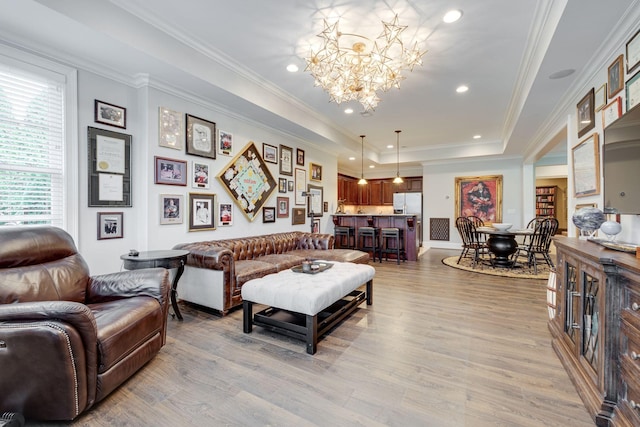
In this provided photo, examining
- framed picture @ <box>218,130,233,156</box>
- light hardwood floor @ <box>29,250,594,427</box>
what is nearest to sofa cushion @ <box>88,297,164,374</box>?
light hardwood floor @ <box>29,250,594,427</box>

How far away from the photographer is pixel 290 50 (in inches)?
127

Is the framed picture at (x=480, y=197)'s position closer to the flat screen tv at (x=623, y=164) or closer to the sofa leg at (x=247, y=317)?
the flat screen tv at (x=623, y=164)

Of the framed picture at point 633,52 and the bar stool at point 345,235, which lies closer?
the framed picture at point 633,52

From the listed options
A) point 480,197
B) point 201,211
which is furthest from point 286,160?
point 480,197

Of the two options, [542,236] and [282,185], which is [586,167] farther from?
[282,185]

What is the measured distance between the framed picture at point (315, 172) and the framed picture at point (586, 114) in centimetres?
440

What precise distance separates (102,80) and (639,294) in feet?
14.9

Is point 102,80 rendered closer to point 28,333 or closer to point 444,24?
point 28,333

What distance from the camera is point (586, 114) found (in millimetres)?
3205

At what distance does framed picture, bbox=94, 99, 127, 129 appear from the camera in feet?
9.83

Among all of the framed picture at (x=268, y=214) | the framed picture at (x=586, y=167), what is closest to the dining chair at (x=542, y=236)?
the framed picture at (x=586, y=167)

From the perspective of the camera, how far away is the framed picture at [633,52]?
218 centimetres

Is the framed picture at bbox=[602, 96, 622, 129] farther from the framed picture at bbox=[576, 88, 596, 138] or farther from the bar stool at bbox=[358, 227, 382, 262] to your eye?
the bar stool at bbox=[358, 227, 382, 262]

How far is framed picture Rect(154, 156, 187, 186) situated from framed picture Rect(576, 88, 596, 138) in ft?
15.6
